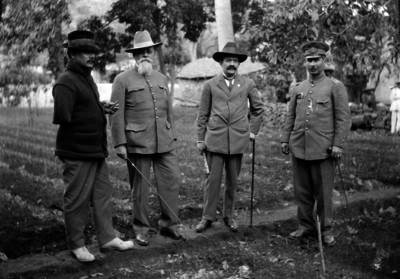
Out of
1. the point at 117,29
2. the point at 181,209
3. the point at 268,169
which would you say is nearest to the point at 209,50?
the point at 117,29

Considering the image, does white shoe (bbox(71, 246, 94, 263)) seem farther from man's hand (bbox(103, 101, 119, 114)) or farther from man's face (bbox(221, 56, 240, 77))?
man's face (bbox(221, 56, 240, 77))

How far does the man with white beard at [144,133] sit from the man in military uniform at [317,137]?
1.54 meters

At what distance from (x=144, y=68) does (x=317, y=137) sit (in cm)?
216

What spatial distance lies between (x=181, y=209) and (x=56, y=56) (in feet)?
10.2

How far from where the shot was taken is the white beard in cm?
629

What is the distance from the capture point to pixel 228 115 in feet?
22.5

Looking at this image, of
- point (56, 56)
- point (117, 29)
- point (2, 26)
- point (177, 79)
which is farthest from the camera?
point (177, 79)

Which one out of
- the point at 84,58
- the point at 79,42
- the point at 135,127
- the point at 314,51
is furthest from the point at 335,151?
the point at 79,42

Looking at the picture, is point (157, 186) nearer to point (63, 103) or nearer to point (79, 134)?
point (79, 134)

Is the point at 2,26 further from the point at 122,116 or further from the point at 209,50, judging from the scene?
the point at 209,50

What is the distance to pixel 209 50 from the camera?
5084 centimetres

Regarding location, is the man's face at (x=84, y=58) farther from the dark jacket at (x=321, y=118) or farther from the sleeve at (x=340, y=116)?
the sleeve at (x=340, y=116)

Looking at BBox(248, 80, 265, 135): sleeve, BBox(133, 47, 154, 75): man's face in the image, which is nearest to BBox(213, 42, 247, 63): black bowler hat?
BBox(248, 80, 265, 135): sleeve

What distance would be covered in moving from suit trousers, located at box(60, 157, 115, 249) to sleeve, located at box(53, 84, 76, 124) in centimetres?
42
